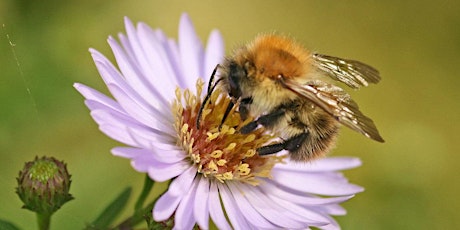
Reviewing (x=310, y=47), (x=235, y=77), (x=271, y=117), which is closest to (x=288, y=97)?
(x=271, y=117)

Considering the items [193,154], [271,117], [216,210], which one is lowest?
[216,210]

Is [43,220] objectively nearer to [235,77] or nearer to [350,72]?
[235,77]

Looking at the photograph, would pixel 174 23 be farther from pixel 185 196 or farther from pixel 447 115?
pixel 185 196

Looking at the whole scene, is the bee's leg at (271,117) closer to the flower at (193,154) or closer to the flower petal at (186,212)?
the flower at (193,154)

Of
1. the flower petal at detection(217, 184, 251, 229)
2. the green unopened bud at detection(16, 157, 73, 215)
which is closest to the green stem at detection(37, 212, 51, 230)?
the green unopened bud at detection(16, 157, 73, 215)

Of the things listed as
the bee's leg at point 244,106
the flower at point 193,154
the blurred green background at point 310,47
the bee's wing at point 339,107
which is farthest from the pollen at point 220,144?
the blurred green background at point 310,47

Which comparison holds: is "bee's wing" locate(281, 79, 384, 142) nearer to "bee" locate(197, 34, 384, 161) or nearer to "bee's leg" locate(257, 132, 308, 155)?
"bee" locate(197, 34, 384, 161)

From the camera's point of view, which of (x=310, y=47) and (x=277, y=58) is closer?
(x=277, y=58)
